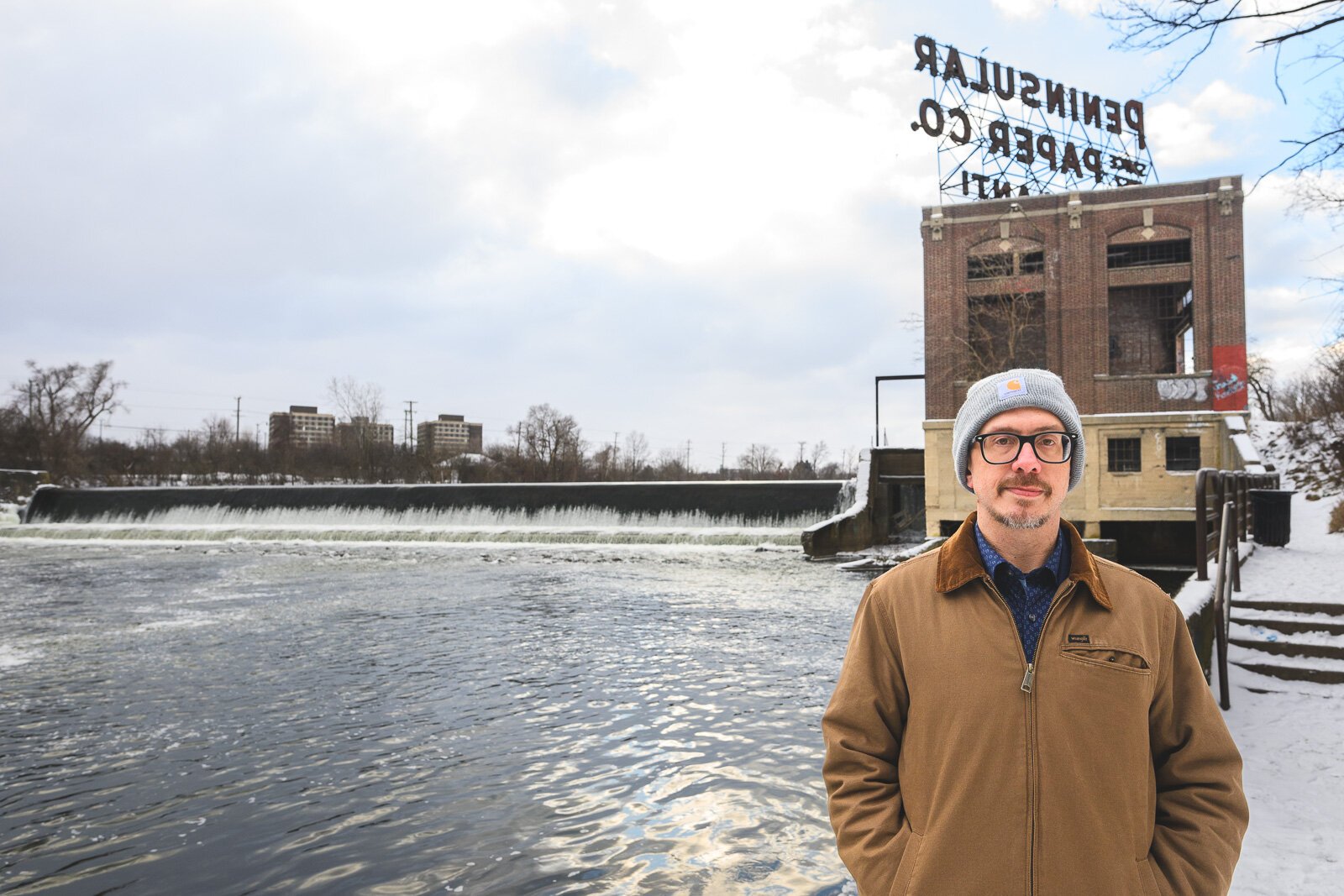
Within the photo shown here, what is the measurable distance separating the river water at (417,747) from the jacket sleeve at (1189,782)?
2771 mm

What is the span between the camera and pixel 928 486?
2319cm

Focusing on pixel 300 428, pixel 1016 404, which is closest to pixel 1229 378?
pixel 1016 404

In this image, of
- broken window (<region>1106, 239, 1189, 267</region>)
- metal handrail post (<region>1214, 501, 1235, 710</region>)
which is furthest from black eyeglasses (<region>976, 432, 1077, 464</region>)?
broken window (<region>1106, 239, 1189, 267</region>)

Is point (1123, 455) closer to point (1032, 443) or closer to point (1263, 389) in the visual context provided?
point (1032, 443)

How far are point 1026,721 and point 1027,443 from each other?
61 centimetres

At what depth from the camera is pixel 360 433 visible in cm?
6625

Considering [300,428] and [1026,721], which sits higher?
[300,428]

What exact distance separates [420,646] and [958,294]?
27419 mm

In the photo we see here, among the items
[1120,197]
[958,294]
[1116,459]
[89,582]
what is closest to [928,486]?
[1116,459]

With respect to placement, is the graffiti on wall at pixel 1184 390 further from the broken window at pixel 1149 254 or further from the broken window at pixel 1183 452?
the broken window at pixel 1183 452

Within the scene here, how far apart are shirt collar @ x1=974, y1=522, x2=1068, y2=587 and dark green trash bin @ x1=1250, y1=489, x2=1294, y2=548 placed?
14025mm

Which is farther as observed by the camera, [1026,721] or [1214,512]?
[1214,512]

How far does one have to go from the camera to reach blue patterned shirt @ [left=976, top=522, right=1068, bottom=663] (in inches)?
76.2

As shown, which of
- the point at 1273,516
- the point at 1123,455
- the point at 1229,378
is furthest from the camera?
the point at 1229,378
